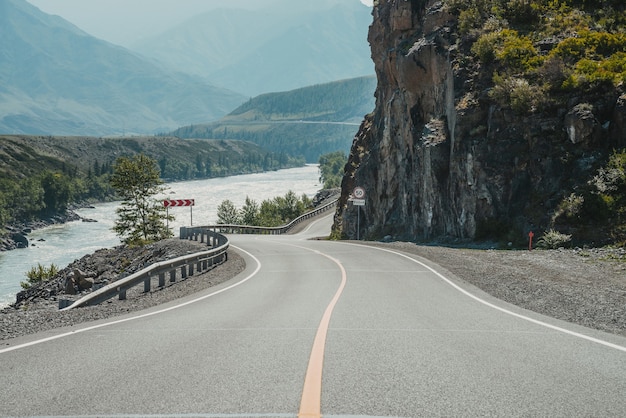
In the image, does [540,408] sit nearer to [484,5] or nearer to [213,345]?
[213,345]

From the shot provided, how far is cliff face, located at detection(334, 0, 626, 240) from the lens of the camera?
23766mm

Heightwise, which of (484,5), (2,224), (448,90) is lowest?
(2,224)

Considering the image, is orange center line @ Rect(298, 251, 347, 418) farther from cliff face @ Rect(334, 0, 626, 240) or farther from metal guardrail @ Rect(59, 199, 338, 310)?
cliff face @ Rect(334, 0, 626, 240)

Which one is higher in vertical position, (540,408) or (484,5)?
(484,5)

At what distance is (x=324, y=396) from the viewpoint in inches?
201

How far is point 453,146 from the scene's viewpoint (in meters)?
30.3

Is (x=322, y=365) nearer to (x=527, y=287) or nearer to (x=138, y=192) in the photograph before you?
(x=527, y=287)

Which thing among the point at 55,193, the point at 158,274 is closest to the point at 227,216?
the point at 55,193

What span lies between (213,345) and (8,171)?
16191cm

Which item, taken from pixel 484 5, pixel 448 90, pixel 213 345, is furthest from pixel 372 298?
pixel 484 5

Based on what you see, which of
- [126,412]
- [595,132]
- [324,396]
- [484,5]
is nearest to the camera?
[126,412]

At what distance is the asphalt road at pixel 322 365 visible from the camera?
4.89 m

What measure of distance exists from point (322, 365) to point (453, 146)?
25.7m

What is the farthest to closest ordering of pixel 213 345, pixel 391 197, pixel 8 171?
pixel 8 171, pixel 391 197, pixel 213 345
